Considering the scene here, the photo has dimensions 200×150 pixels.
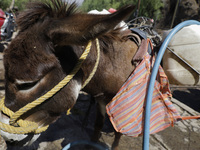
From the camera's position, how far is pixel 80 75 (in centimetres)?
119

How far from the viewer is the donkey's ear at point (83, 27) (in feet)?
2.35

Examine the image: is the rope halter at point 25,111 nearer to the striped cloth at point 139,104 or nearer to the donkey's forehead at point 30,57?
the donkey's forehead at point 30,57

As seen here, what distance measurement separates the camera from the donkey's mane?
112 centimetres

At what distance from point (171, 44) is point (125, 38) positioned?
472mm

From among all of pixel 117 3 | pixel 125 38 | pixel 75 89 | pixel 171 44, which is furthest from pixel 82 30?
pixel 117 3

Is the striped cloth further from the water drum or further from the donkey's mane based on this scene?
the donkey's mane

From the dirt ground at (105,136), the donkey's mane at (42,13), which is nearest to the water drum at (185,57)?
the donkey's mane at (42,13)

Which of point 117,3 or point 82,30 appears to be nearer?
point 82,30

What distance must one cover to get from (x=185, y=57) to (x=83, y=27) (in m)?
1.12

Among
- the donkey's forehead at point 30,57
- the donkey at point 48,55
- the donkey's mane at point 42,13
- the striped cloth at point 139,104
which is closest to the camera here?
the donkey at point 48,55

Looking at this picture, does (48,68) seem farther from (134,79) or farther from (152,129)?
(152,129)

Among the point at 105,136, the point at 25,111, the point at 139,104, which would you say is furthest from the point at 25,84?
the point at 105,136

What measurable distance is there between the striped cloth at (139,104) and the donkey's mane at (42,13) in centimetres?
82

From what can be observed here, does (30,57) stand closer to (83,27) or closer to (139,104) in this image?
(83,27)
